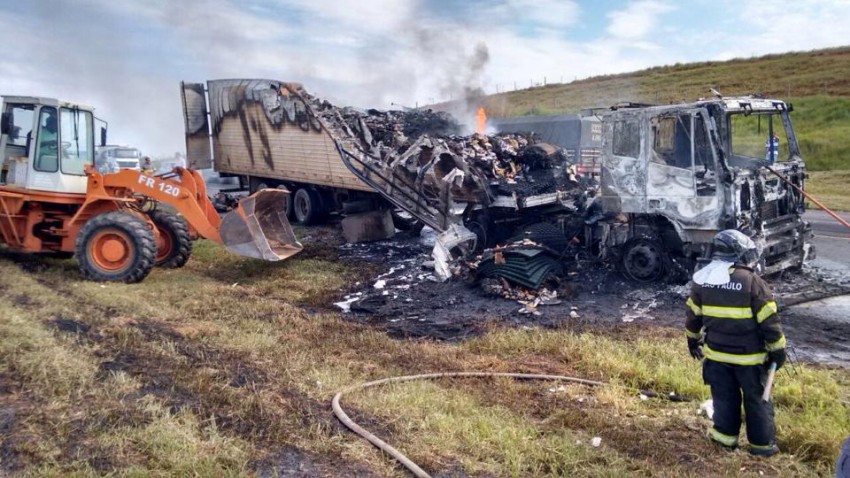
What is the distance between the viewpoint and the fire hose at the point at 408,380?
3.87 m

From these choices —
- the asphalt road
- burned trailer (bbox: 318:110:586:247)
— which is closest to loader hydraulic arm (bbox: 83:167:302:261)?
burned trailer (bbox: 318:110:586:247)

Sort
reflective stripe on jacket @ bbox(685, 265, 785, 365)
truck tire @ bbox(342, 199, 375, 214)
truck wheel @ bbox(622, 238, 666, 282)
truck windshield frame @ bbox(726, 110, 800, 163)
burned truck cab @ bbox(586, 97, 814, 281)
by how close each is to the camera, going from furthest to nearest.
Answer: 1. truck tire @ bbox(342, 199, 375, 214)
2. truck wheel @ bbox(622, 238, 666, 282)
3. truck windshield frame @ bbox(726, 110, 800, 163)
4. burned truck cab @ bbox(586, 97, 814, 281)
5. reflective stripe on jacket @ bbox(685, 265, 785, 365)

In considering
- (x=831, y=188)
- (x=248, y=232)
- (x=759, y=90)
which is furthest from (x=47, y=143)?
(x=759, y=90)

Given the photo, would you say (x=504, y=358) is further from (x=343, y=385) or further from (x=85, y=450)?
(x=85, y=450)

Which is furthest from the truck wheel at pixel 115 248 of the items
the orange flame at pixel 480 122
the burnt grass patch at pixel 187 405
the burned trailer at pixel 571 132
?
the burned trailer at pixel 571 132

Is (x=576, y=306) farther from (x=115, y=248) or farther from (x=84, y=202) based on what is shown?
(x=84, y=202)

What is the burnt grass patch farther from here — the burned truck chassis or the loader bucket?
the burned truck chassis

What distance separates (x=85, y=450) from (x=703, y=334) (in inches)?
157

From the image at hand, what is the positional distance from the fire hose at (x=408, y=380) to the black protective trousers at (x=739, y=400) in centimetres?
77

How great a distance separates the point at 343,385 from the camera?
5.15 m

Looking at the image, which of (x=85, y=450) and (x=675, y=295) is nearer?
(x=85, y=450)

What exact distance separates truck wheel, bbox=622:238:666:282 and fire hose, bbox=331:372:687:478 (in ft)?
11.6

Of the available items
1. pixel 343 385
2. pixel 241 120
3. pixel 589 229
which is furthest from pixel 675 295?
pixel 241 120

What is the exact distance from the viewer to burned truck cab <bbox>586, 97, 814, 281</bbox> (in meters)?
7.85
